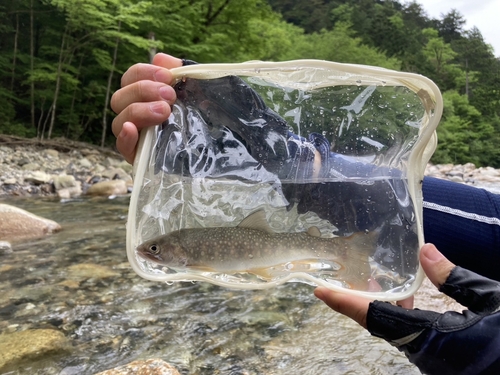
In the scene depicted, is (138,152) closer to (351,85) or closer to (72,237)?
(351,85)

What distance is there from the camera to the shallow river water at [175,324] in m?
2.44

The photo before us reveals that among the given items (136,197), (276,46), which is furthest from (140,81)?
(276,46)

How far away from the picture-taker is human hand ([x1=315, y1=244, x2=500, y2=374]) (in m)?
1.05

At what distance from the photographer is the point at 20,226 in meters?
5.29

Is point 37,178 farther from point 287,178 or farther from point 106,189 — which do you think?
point 287,178

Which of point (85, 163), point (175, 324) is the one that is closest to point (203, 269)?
point (175, 324)

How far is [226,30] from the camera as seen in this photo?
15.3 m

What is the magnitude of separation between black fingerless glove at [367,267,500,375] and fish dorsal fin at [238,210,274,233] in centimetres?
42

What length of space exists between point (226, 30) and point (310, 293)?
13.6 metres

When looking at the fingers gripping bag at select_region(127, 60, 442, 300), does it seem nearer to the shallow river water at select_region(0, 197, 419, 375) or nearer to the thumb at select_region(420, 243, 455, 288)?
the thumb at select_region(420, 243, 455, 288)

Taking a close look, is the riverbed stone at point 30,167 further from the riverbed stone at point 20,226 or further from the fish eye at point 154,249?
the fish eye at point 154,249

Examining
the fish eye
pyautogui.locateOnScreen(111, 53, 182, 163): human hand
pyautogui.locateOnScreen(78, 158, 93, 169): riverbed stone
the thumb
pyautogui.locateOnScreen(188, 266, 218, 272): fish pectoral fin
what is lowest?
pyautogui.locateOnScreen(78, 158, 93, 169): riverbed stone

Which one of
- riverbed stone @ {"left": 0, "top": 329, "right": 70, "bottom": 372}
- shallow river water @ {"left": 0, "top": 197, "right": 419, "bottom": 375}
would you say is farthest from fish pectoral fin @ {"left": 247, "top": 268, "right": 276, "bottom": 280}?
riverbed stone @ {"left": 0, "top": 329, "right": 70, "bottom": 372}

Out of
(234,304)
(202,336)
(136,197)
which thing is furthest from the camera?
(234,304)
